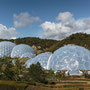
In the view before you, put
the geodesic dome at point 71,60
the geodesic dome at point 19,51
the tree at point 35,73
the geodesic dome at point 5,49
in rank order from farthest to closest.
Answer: the geodesic dome at point 5,49 < the geodesic dome at point 19,51 < the geodesic dome at point 71,60 < the tree at point 35,73

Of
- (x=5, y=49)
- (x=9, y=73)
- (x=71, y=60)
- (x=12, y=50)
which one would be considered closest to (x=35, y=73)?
(x=9, y=73)

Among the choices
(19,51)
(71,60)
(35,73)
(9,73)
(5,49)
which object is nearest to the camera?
(9,73)

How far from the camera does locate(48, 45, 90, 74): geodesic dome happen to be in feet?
126

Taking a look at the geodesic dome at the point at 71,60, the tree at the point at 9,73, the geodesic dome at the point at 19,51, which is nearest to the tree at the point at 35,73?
the tree at the point at 9,73

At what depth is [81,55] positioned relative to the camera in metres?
40.8

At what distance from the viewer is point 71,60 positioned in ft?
Result: 129

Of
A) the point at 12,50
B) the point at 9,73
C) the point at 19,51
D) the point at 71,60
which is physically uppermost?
the point at 12,50

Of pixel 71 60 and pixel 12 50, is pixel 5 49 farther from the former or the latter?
pixel 71 60

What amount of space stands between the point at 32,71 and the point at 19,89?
8550 millimetres

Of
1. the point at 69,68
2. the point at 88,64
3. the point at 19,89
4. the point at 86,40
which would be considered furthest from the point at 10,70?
the point at 86,40

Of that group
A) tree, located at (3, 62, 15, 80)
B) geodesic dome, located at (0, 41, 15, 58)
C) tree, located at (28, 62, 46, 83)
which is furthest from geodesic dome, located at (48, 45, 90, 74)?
geodesic dome, located at (0, 41, 15, 58)

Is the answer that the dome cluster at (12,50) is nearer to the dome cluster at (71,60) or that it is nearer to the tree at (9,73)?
the dome cluster at (71,60)

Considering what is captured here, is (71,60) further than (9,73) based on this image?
Yes

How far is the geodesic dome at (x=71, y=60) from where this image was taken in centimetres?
3831
